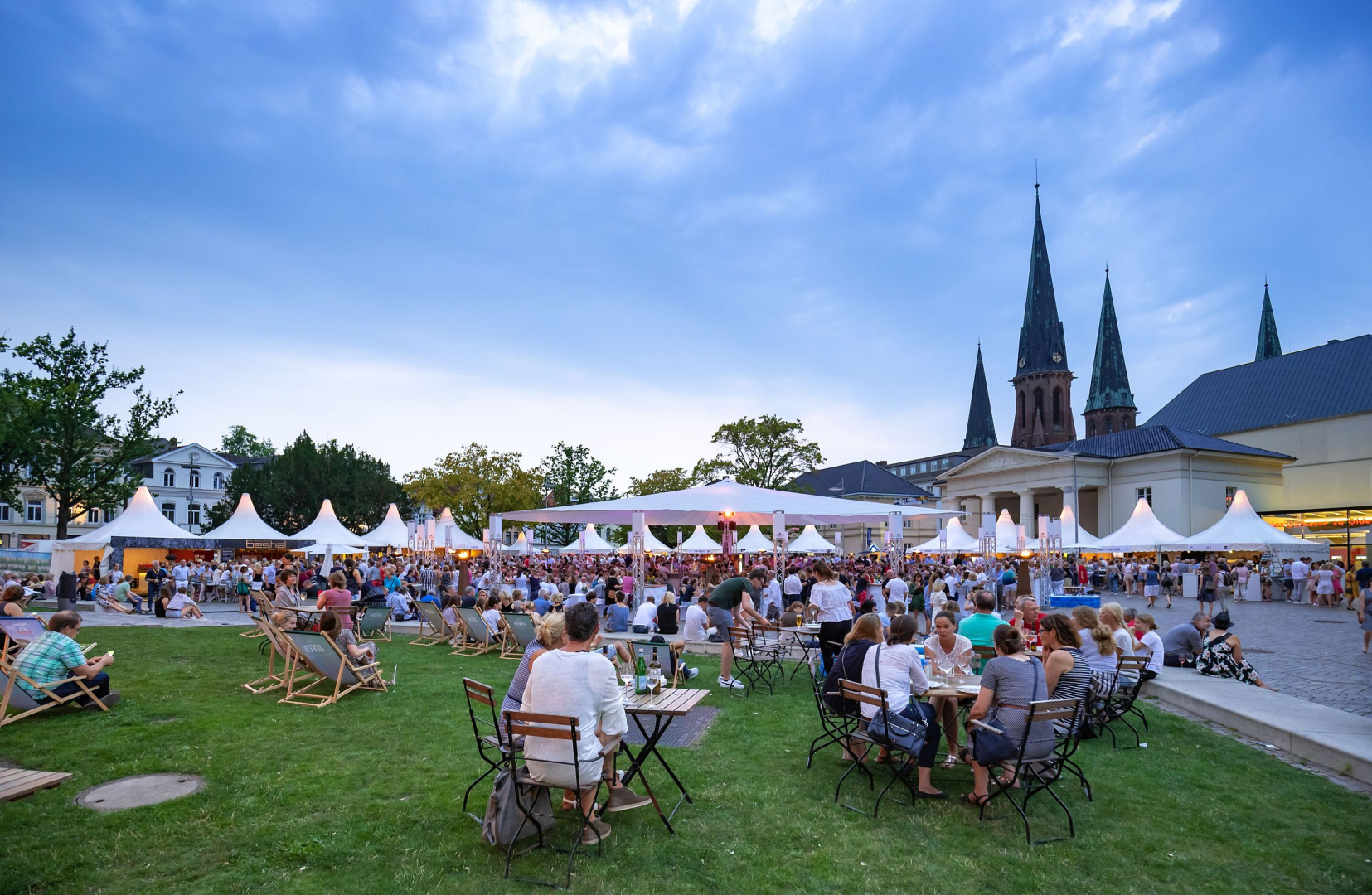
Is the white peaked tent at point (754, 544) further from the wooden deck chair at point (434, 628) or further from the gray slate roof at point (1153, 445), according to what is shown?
the gray slate roof at point (1153, 445)

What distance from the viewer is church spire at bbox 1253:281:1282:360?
86312 millimetres

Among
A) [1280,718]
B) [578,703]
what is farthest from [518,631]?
[1280,718]

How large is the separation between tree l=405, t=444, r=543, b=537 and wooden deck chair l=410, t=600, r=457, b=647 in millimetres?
29833

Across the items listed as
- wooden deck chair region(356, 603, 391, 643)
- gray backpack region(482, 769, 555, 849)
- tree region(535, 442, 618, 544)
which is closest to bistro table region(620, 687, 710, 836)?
gray backpack region(482, 769, 555, 849)

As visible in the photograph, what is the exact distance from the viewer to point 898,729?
5469mm

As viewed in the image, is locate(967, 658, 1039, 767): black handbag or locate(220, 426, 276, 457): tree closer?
locate(967, 658, 1039, 767): black handbag

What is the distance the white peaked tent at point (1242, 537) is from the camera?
70.7 ft

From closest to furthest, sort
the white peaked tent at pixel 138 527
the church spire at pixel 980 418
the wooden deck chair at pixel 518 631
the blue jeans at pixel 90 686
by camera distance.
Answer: the blue jeans at pixel 90 686, the wooden deck chair at pixel 518 631, the white peaked tent at pixel 138 527, the church spire at pixel 980 418

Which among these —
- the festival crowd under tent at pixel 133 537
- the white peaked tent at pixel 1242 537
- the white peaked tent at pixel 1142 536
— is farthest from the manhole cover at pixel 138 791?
the white peaked tent at pixel 1142 536

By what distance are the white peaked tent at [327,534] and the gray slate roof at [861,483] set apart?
177ft

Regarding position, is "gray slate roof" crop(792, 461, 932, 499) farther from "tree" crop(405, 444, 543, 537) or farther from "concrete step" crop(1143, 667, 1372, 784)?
"concrete step" crop(1143, 667, 1372, 784)

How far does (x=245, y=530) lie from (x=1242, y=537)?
Answer: 94.9 ft

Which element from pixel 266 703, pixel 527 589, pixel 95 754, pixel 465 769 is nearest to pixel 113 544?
pixel 527 589

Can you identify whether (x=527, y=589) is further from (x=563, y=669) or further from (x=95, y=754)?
(x=563, y=669)
